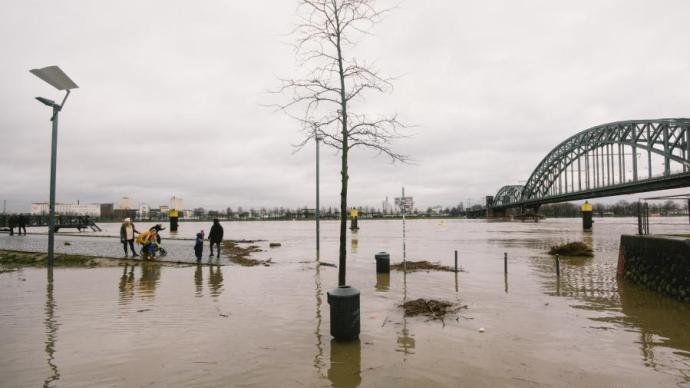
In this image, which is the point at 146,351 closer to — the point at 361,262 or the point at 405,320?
the point at 405,320

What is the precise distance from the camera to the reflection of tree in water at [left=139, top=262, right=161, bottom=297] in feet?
35.4

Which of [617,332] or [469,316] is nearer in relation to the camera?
[617,332]

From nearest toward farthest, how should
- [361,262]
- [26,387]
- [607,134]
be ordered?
1. [26,387]
2. [361,262]
3. [607,134]

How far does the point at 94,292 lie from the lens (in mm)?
10531

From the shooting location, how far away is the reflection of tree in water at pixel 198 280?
10.7 metres

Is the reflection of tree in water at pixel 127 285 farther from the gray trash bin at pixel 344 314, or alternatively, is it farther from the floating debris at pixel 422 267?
the floating debris at pixel 422 267

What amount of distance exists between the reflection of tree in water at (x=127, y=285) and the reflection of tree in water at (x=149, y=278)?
0.86 ft

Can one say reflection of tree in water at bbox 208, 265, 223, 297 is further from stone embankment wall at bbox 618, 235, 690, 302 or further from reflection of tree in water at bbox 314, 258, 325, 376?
stone embankment wall at bbox 618, 235, 690, 302

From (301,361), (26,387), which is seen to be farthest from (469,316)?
(26,387)

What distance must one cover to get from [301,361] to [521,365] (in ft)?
10.4

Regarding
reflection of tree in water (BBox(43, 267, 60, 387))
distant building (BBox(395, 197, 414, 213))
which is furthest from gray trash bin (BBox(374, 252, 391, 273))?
reflection of tree in water (BBox(43, 267, 60, 387))

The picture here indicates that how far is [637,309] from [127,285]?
13329mm

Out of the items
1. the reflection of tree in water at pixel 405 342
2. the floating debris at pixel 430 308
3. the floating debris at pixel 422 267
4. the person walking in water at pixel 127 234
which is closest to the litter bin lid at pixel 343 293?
the reflection of tree in water at pixel 405 342

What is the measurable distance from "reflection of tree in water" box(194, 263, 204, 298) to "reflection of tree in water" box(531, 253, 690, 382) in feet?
31.0
